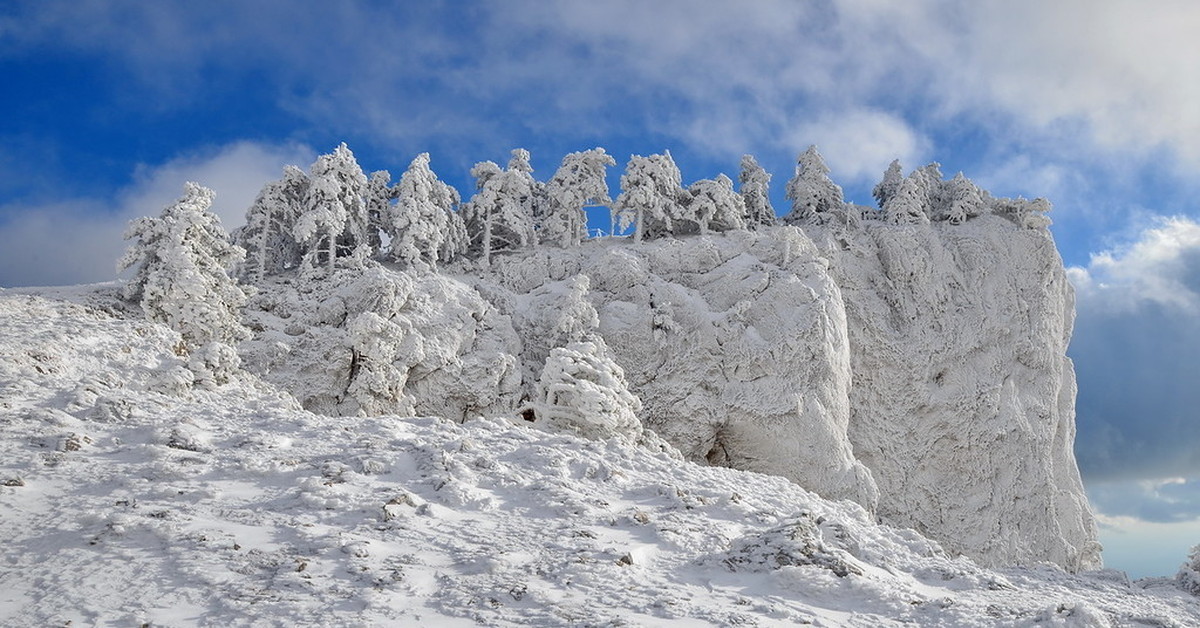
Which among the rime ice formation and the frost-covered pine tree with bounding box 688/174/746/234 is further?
the frost-covered pine tree with bounding box 688/174/746/234

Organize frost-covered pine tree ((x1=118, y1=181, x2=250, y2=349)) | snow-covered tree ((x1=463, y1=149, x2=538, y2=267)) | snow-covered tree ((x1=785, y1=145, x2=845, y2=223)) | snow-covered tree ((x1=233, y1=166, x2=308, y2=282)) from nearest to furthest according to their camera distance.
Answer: frost-covered pine tree ((x1=118, y1=181, x2=250, y2=349)) → snow-covered tree ((x1=233, y1=166, x2=308, y2=282)) → snow-covered tree ((x1=463, y1=149, x2=538, y2=267)) → snow-covered tree ((x1=785, y1=145, x2=845, y2=223))

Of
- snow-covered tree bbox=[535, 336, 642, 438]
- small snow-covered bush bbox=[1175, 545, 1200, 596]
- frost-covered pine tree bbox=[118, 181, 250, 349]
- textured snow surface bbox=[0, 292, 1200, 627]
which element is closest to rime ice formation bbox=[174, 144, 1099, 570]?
snow-covered tree bbox=[535, 336, 642, 438]

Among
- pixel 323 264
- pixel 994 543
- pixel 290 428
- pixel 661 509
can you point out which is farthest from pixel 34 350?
pixel 994 543

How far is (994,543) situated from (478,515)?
132 ft

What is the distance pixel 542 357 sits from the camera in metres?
39.8

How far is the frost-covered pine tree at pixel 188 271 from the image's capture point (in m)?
30.2

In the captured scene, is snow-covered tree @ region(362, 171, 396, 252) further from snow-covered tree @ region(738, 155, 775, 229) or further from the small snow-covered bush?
the small snow-covered bush

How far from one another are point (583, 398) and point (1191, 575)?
17467mm

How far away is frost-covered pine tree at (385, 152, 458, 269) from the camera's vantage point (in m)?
46.2

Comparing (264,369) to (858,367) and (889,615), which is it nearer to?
(889,615)

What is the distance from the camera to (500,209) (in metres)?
53.2

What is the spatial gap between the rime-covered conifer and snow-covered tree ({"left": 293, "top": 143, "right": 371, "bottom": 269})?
12.4 metres

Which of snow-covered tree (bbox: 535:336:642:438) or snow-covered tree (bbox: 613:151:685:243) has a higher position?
snow-covered tree (bbox: 613:151:685:243)

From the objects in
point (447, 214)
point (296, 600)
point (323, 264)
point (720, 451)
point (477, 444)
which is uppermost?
point (447, 214)
